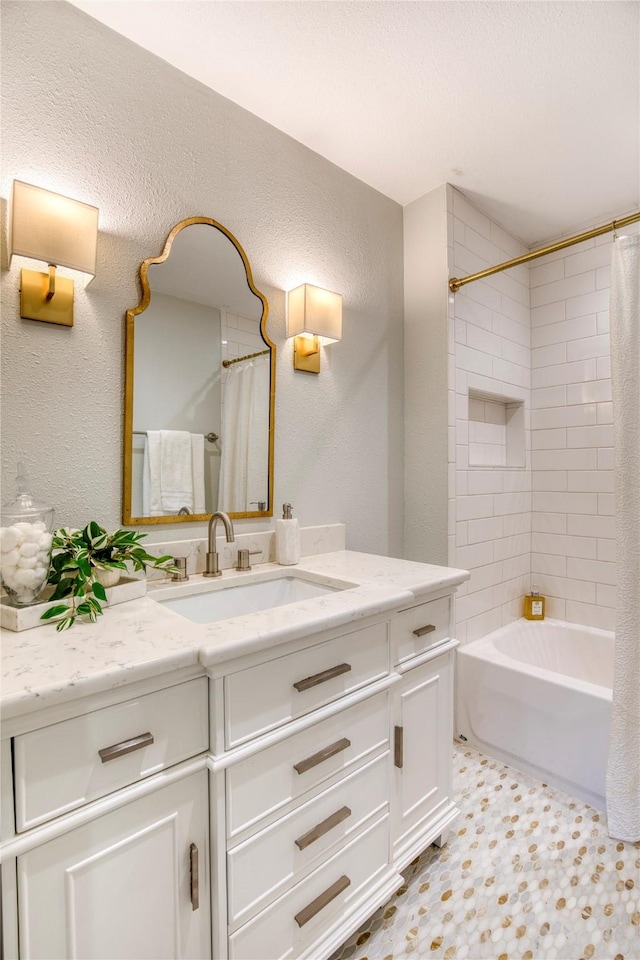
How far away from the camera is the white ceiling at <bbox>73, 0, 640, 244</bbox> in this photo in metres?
1.33

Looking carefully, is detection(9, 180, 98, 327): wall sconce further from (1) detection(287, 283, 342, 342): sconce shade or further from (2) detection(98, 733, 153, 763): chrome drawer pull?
(2) detection(98, 733, 153, 763): chrome drawer pull

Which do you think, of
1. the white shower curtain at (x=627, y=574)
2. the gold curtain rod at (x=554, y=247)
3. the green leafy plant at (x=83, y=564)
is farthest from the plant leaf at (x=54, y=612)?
the gold curtain rod at (x=554, y=247)

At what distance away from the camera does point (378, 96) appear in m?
1.60

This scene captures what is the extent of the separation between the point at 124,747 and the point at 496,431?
2442 millimetres

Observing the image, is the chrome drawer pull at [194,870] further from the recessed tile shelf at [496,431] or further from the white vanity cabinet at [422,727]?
the recessed tile shelf at [496,431]

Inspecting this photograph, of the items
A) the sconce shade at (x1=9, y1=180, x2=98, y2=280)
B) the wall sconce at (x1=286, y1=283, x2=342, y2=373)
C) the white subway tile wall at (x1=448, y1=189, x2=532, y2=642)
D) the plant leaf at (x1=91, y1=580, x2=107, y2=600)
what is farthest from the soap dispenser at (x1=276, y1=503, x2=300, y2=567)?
the sconce shade at (x1=9, y1=180, x2=98, y2=280)

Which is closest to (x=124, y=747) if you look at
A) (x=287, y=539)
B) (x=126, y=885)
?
(x=126, y=885)

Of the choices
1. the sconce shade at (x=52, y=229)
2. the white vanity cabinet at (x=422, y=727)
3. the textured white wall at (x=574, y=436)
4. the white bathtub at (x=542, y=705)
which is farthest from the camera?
the textured white wall at (x=574, y=436)

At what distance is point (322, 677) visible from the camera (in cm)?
107

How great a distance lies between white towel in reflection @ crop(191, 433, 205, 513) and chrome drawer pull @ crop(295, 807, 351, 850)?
918 millimetres

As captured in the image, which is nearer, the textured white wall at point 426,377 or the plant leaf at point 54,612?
the plant leaf at point 54,612

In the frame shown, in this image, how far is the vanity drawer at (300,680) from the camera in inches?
36.3

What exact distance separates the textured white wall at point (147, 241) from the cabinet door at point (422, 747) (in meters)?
0.73

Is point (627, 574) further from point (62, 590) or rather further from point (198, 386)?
point (62, 590)
